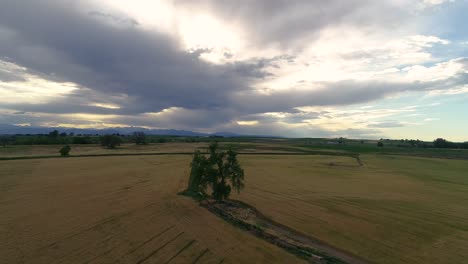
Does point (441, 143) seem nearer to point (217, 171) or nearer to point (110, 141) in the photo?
point (217, 171)

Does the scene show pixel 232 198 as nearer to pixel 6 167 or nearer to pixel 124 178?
pixel 124 178

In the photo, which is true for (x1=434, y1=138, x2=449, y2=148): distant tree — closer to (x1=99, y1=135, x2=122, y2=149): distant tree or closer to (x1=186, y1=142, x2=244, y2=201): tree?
(x1=186, y1=142, x2=244, y2=201): tree

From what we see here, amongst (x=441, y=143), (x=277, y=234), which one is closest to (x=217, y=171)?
(x=277, y=234)

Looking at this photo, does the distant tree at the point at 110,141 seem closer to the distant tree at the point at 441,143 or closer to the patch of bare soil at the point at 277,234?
the patch of bare soil at the point at 277,234

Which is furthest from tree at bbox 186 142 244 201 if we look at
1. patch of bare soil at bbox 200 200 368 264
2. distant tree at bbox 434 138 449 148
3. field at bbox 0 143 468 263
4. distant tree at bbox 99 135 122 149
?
distant tree at bbox 434 138 449 148

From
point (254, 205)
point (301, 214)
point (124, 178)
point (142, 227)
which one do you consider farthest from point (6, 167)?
point (301, 214)

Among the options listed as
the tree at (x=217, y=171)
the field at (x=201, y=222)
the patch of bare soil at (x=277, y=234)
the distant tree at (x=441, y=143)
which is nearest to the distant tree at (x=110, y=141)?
the field at (x=201, y=222)
